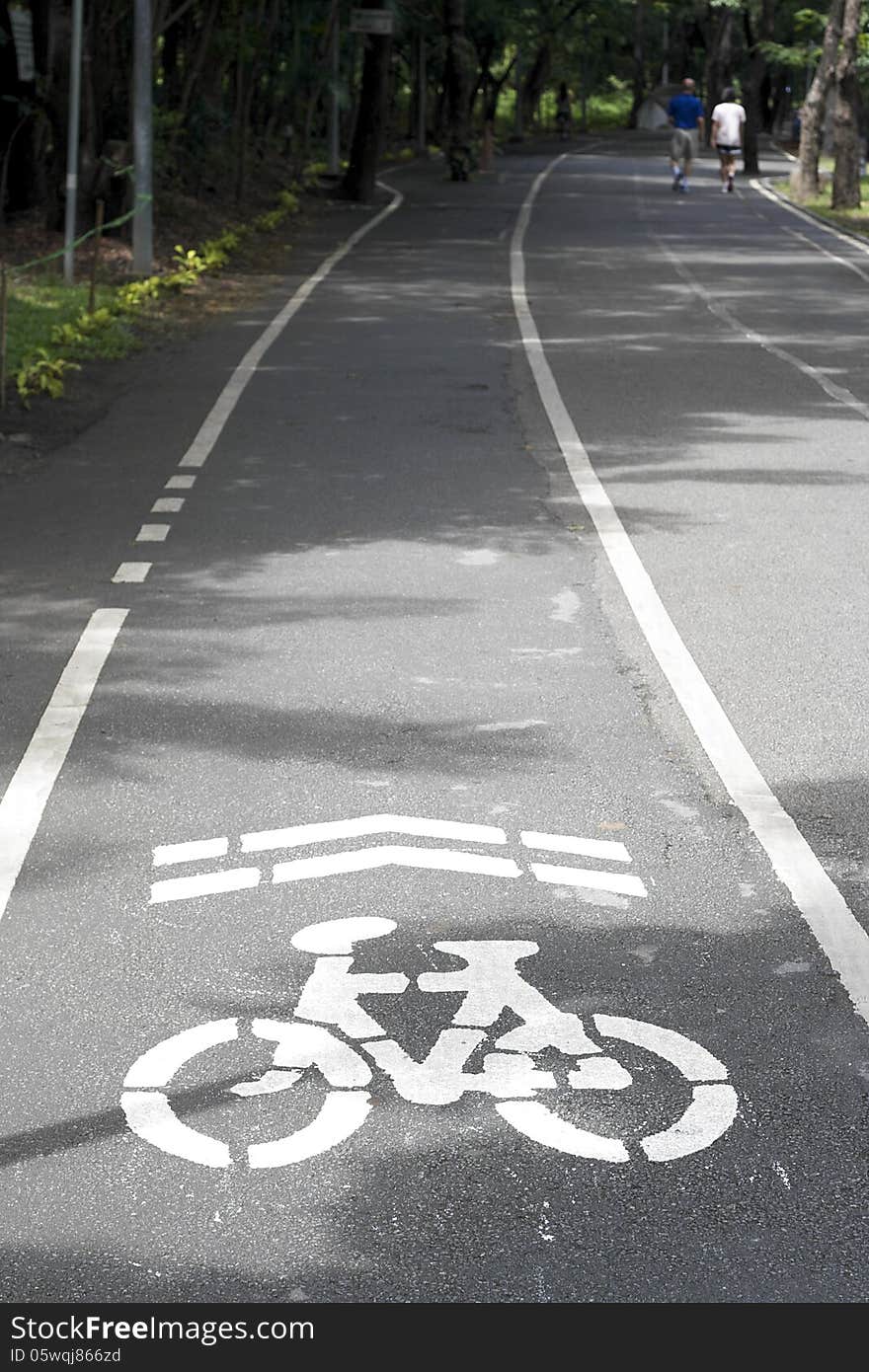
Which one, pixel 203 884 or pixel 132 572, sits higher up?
pixel 203 884

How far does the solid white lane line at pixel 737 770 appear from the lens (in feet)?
17.3

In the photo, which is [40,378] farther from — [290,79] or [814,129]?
[290,79]

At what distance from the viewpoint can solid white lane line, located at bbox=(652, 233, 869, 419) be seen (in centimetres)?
1576

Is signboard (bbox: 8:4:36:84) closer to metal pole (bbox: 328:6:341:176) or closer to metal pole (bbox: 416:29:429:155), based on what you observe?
metal pole (bbox: 328:6:341:176)

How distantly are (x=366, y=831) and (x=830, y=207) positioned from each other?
1372 inches

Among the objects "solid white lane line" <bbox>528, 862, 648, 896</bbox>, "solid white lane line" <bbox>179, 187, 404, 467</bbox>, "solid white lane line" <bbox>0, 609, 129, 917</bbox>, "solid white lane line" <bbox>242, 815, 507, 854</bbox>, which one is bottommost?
"solid white lane line" <bbox>179, 187, 404, 467</bbox>

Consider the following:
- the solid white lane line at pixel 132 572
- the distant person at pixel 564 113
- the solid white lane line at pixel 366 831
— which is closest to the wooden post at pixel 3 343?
the solid white lane line at pixel 132 572

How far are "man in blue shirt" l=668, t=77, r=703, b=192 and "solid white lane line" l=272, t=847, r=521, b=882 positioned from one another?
37571mm

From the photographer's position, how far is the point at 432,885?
5.65 metres

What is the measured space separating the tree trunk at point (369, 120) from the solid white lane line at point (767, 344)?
1173 cm

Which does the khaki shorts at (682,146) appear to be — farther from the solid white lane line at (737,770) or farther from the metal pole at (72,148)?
the solid white lane line at (737,770)

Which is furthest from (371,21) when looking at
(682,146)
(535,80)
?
(535,80)

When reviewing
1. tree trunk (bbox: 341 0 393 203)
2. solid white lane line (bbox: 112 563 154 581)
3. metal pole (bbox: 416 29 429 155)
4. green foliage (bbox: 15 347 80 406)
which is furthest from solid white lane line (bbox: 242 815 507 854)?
metal pole (bbox: 416 29 429 155)

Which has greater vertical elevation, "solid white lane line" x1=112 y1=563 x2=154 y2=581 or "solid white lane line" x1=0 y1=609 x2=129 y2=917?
"solid white lane line" x1=0 y1=609 x2=129 y2=917
